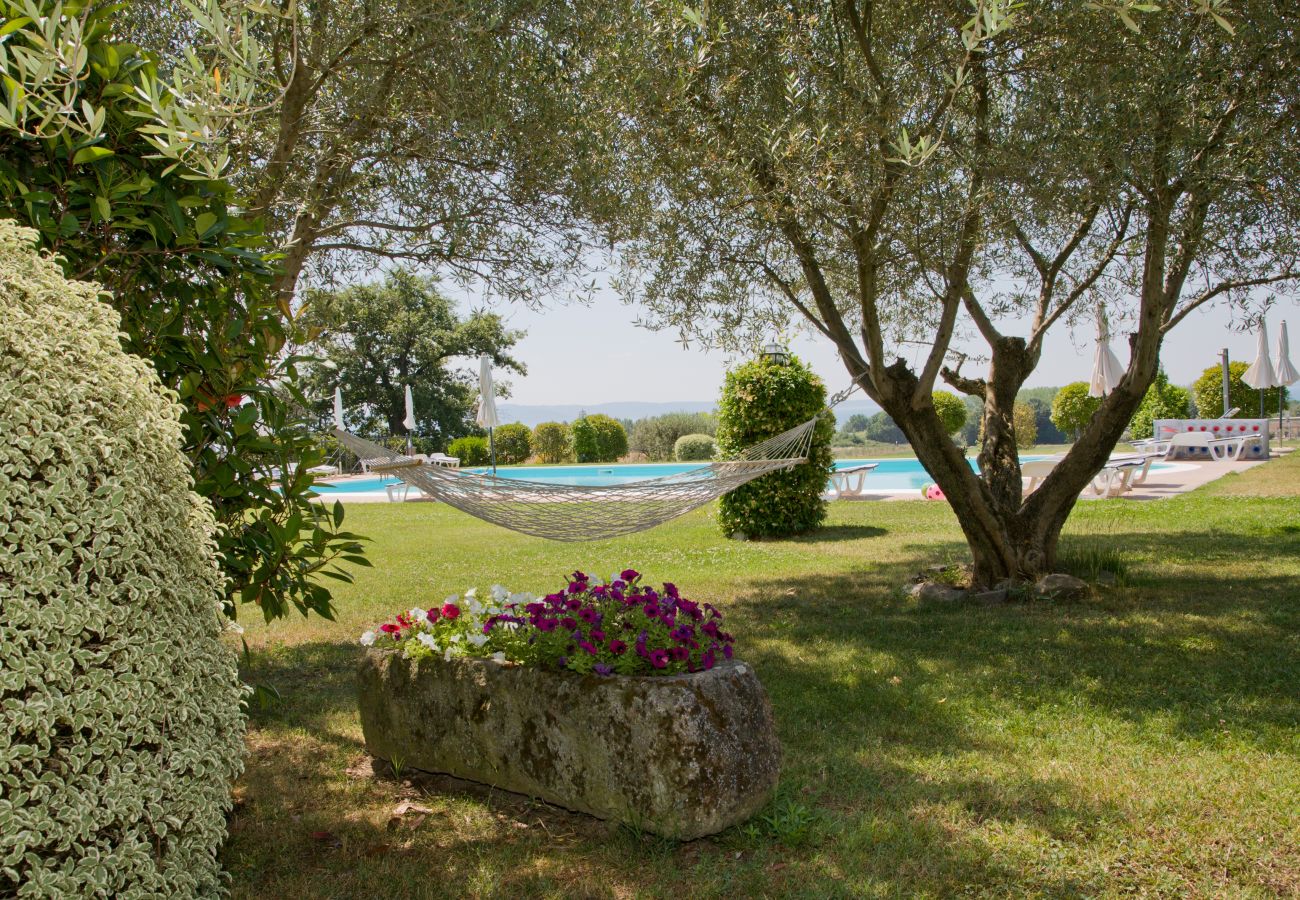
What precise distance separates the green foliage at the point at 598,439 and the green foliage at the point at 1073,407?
10346 mm

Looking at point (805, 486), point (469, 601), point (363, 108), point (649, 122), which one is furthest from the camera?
point (805, 486)

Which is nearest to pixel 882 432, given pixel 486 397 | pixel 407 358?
pixel 407 358

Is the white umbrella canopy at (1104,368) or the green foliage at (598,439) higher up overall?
the white umbrella canopy at (1104,368)

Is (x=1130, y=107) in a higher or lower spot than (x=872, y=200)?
higher

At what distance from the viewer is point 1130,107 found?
14.1 ft

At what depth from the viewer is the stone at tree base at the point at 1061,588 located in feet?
18.7

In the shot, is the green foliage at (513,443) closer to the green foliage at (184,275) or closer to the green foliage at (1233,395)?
the green foliage at (1233,395)

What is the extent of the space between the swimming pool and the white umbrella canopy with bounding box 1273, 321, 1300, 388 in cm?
449

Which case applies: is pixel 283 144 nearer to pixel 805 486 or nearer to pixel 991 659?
pixel 991 659

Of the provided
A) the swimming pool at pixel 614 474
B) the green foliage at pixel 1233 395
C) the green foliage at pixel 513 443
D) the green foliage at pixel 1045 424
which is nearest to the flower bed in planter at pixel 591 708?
the swimming pool at pixel 614 474

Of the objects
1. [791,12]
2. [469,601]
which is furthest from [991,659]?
[791,12]

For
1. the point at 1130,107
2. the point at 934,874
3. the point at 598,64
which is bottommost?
the point at 934,874

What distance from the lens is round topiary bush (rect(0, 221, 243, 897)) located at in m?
1.52

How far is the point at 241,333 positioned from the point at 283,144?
1.28 meters
